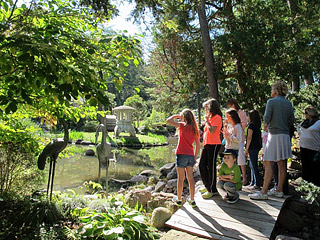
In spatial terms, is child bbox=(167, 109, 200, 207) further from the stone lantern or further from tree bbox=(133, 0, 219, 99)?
the stone lantern

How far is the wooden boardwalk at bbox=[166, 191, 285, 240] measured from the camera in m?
2.70

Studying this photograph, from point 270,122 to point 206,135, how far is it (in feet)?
2.70

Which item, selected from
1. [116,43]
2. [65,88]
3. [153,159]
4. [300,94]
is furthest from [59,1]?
[153,159]

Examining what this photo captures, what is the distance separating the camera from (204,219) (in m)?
2.99

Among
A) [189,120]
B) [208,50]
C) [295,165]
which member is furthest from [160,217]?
[208,50]

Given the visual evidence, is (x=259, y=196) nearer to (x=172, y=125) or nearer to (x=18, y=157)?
(x=172, y=125)

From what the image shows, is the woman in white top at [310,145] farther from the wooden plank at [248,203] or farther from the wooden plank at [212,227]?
the wooden plank at [212,227]

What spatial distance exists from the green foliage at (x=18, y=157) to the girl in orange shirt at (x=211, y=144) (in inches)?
91.3

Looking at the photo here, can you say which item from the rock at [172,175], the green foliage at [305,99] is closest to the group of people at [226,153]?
the green foliage at [305,99]

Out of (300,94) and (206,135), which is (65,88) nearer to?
(206,135)

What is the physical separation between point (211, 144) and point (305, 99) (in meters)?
3.90

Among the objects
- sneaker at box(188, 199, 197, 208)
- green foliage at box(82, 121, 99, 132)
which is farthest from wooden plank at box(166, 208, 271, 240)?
green foliage at box(82, 121, 99, 132)

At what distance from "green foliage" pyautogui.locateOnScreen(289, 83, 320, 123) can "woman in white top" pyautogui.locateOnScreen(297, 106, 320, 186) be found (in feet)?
6.10

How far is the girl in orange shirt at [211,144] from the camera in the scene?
3.50 m
